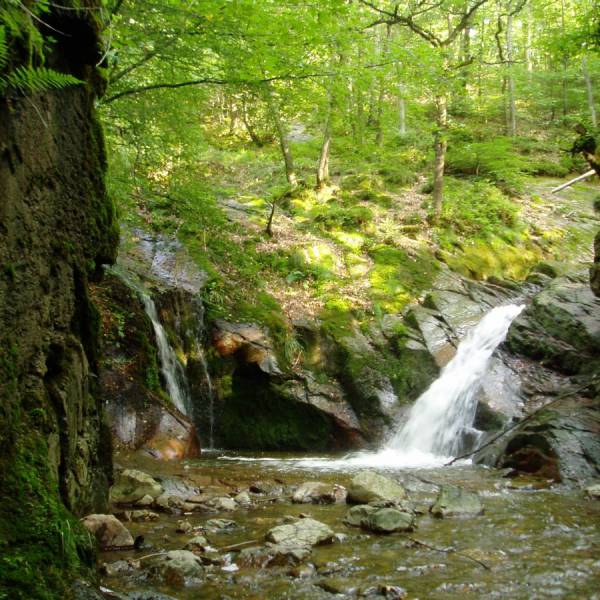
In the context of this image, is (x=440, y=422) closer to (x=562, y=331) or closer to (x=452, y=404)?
(x=452, y=404)

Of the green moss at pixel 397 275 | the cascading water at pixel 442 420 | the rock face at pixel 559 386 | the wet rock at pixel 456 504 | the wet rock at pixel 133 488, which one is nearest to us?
the wet rock at pixel 456 504

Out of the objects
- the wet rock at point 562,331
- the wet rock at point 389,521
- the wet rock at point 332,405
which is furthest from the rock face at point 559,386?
the wet rock at point 389,521

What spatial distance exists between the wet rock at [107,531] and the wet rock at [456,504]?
314 centimetres

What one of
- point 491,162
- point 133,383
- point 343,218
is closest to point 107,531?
point 133,383

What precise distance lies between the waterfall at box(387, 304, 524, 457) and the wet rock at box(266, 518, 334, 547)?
5.40m

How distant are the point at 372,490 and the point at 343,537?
1.29 metres

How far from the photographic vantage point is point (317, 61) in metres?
7.25

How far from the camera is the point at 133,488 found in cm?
588

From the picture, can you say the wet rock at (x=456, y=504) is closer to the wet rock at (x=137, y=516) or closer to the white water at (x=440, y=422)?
the white water at (x=440, y=422)

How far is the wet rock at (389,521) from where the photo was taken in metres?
4.93

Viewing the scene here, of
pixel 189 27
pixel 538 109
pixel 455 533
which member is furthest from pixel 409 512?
pixel 538 109

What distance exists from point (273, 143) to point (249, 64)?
1705 cm

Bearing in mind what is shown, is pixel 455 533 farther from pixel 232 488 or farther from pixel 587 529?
pixel 232 488

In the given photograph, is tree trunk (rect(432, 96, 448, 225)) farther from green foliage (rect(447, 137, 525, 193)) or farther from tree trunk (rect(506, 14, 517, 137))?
tree trunk (rect(506, 14, 517, 137))
